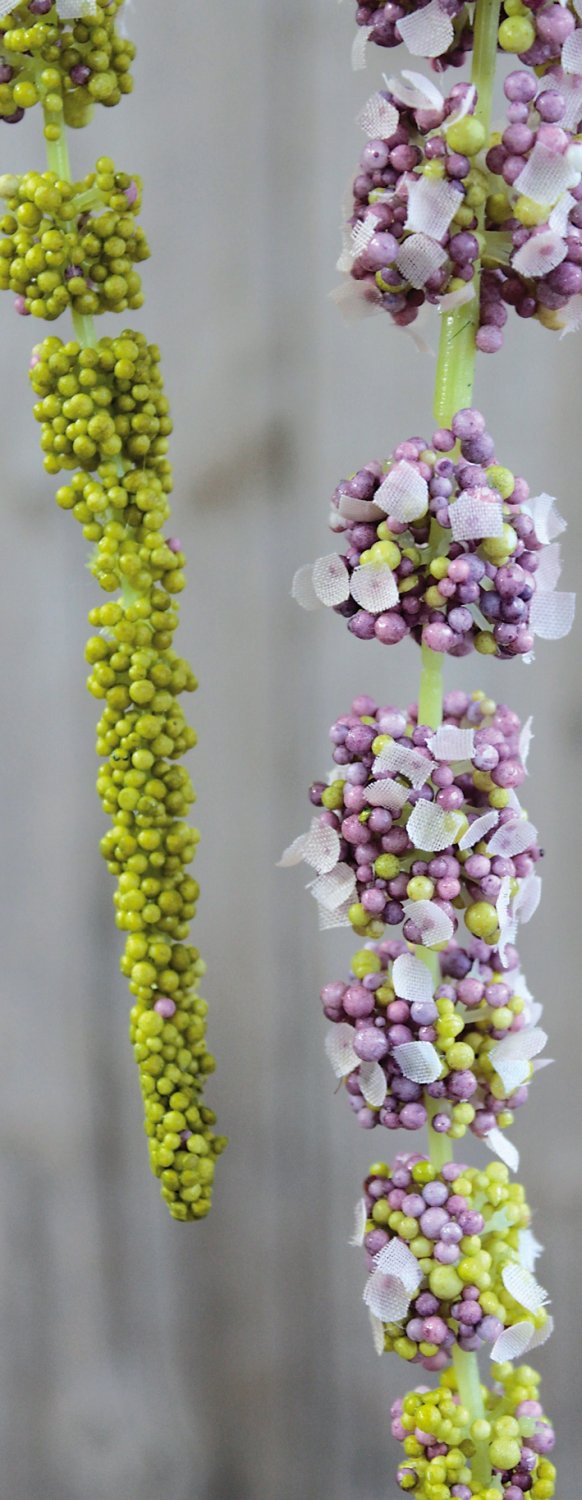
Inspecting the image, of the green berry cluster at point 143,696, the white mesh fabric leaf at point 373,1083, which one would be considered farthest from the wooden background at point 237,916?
the white mesh fabric leaf at point 373,1083

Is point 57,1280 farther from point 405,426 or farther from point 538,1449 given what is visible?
point 405,426

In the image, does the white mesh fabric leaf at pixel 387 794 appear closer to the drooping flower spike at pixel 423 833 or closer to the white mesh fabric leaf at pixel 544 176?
the drooping flower spike at pixel 423 833

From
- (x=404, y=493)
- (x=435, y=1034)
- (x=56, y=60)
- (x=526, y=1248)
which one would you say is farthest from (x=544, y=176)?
(x=526, y=1248)

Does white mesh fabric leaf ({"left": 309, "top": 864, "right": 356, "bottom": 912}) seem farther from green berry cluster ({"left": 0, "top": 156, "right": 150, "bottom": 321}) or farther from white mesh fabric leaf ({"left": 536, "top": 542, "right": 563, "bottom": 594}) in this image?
green berry cluster ({"left": 0, "top": 156, "right": 150, "bottom": 321})

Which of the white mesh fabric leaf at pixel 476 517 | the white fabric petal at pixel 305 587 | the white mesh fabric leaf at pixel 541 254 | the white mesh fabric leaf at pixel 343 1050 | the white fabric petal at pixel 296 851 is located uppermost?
the white mesh fabric leaf at pixel 541 254

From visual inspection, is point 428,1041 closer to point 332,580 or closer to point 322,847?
point 322,847
